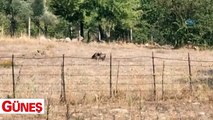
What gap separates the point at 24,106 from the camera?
7691mm

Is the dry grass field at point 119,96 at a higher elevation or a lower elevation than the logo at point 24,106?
lower

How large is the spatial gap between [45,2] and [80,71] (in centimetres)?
3999

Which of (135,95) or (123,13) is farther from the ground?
(123,13)

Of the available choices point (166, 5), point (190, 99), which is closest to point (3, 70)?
point (190, 99)

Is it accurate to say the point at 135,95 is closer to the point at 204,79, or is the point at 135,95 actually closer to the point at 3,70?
the point at 204,79

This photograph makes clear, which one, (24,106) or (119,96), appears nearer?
(24,106)

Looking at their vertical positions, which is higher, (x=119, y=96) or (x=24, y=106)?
(x=24, y=106)

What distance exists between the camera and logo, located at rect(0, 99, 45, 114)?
7.62 meters

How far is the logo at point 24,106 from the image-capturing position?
7.62 metres

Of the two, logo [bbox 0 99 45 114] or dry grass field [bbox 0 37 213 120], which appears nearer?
logo [bbox 0 99 45 114]

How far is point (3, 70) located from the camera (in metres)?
20.6

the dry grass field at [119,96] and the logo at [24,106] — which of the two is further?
the dry grass field at [119,96]

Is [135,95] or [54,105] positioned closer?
[54,105]

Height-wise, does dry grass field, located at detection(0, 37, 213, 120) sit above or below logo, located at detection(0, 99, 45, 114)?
below
